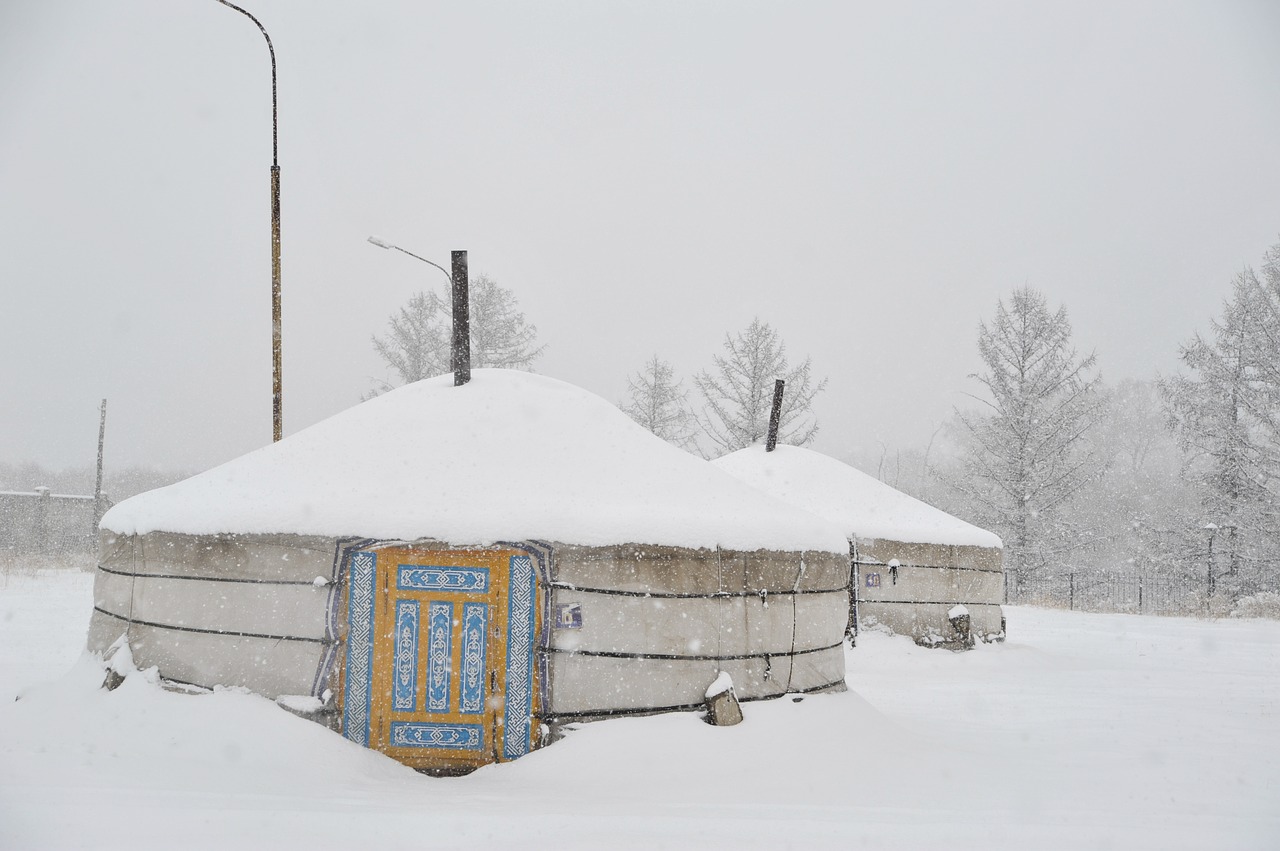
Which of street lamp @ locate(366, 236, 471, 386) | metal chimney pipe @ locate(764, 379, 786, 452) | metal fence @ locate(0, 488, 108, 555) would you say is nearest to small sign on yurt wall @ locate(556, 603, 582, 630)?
street lamp @ locate(366, 236, 471, 386)

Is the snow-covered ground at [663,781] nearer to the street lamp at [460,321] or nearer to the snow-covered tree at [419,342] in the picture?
the street lamp at [460,321]

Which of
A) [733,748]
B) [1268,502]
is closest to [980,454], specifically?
[1268,502]

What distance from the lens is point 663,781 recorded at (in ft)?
11.8

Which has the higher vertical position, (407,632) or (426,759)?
(407,632)

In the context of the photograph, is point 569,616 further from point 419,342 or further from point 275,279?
point 419,342

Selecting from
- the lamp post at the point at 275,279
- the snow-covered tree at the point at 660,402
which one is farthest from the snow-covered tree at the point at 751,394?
the lamp post at the point at 275,279

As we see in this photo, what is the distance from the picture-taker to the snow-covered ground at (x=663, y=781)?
2943 mm

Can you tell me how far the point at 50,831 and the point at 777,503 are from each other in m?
3.53

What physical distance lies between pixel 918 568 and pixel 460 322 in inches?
211

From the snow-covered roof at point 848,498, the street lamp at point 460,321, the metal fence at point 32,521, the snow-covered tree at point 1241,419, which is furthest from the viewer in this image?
the metal fence at point 32,521

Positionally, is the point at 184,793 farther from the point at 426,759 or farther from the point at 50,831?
the point at 426,759

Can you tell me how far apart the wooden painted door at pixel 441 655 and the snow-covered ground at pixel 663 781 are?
139 millimetres

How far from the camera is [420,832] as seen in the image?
2912mm

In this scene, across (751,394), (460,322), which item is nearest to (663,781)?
(460,322)
